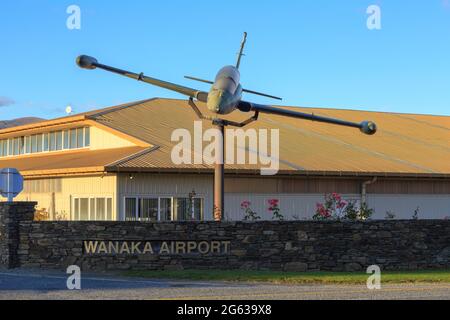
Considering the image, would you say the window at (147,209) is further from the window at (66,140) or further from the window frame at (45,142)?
the window at (66,140)

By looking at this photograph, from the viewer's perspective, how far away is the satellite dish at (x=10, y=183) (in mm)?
22250

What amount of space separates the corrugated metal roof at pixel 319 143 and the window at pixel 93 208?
82.1 inches

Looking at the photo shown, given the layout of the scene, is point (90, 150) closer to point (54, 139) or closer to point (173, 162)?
point (54, 139)

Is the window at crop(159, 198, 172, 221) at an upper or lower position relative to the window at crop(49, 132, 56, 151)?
lower

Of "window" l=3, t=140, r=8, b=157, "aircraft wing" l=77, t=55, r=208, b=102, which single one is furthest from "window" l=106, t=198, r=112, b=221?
"window" l=3, t=140, r=8, b=157

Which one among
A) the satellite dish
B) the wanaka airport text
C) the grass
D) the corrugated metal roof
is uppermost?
the corrugated metal roof

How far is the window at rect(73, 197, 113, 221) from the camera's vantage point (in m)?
28.7

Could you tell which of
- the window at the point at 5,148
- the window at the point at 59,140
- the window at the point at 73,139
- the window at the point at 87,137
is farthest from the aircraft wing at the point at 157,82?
the window at the point at 5,148

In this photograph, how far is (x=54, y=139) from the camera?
3678 centimetres

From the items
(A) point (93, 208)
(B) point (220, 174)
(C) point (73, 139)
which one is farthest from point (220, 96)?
(C) point (73, 139)

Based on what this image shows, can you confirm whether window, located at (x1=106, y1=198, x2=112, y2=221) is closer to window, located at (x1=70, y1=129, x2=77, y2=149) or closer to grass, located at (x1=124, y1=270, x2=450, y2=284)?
window, located at (x1=70, y1=129, x2=77, y2=149)

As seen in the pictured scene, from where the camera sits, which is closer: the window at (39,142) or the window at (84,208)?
the window at (84,208)

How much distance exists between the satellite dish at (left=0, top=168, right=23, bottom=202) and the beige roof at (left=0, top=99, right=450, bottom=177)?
4.59m
